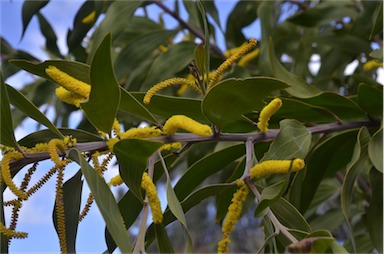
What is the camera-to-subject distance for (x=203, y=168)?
71 centimetres

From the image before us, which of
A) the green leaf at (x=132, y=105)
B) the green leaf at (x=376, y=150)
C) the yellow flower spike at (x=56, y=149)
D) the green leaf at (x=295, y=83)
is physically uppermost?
the yellow flower spike at (x=56, y=149)

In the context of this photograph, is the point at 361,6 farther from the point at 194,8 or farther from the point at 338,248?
the point at 338,248

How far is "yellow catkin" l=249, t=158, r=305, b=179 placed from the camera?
0.47 m

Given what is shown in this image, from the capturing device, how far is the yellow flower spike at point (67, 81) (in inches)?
19.1

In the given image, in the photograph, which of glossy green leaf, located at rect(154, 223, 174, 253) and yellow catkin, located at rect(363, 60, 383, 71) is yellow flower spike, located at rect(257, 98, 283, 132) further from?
yellow catkin, located at rect(363, 60, 383, 71)

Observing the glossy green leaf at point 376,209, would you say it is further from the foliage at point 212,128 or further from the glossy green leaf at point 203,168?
the glossy green leaf at point 203,168

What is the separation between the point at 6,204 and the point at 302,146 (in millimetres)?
310

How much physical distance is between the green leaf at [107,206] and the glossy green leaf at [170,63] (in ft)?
1.72

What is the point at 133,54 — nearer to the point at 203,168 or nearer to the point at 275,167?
the point at 203,168

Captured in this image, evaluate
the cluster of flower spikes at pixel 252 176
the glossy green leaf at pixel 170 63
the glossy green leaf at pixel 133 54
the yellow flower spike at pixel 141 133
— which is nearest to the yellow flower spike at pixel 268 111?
the cluster of flower spikes at pixel 252 176

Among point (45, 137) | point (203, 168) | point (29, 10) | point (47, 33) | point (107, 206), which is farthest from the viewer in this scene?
point (47, 33)

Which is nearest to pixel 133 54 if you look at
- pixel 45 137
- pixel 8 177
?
pixel 45 137

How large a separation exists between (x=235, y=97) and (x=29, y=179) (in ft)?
0.67

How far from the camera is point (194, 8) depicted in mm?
1133
